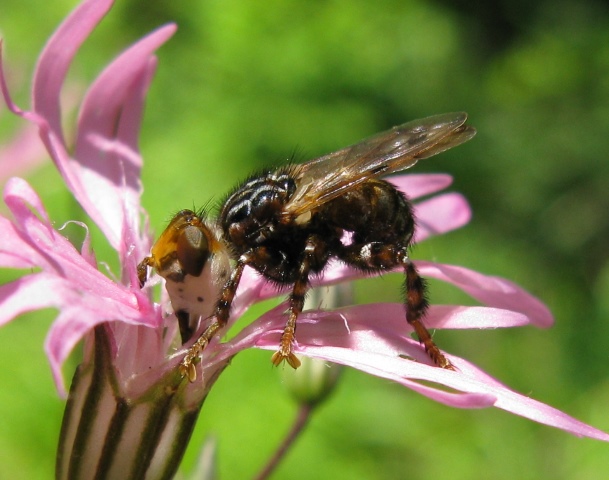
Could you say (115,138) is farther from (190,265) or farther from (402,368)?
(402,368)

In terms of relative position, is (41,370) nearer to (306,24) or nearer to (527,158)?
(306,24)

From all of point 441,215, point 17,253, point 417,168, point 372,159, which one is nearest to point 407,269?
point 372,159

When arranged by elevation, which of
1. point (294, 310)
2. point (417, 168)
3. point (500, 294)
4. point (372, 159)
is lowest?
point (417, 168)

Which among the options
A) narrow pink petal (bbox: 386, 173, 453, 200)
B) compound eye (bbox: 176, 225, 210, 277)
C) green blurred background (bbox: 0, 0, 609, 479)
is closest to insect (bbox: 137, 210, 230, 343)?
compound eye (bbox: 176, 225, 210, 277)

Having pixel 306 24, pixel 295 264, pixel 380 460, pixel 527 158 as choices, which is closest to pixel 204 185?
pixel 306 24

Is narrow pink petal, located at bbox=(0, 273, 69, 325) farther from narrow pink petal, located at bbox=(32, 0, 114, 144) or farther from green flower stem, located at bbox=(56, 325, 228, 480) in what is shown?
narrow pink petal, located at bbox=(32, 0, 114, 144)

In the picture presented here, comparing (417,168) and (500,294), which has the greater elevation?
(500,294)
